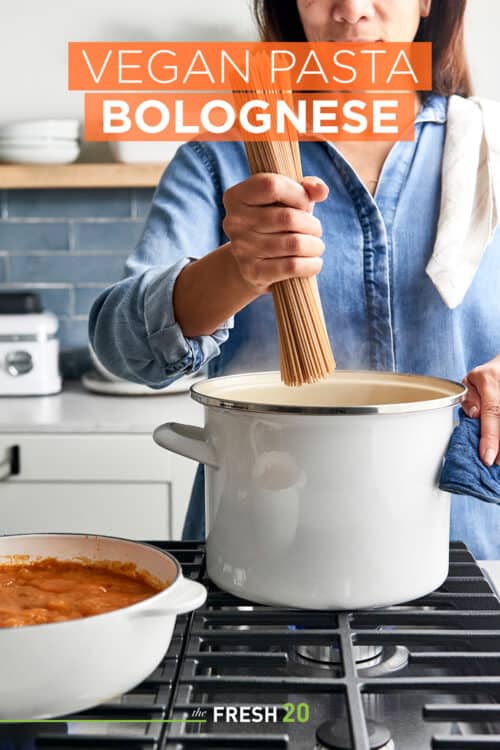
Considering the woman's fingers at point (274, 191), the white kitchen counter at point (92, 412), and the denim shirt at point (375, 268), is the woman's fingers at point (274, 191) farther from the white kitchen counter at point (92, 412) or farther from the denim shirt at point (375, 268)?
the white kitchen counter at point (92, 412)

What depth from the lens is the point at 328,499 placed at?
63 centimetres

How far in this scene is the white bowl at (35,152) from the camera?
A: 2.20 metres

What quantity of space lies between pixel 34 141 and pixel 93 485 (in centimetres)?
86

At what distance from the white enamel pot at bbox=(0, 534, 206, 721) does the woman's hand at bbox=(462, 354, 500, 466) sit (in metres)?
0.28

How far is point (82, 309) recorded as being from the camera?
2461 millimetres

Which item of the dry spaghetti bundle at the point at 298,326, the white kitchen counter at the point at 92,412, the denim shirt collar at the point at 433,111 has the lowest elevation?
the white kitchen counter at the point at 92,412

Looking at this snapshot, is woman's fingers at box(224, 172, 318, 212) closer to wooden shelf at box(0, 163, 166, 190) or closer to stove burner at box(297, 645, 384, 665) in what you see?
stove burner at box(297, 645, 384, 665)

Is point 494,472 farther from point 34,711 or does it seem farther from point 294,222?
point 34,711

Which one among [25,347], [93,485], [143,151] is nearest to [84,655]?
[93,485]

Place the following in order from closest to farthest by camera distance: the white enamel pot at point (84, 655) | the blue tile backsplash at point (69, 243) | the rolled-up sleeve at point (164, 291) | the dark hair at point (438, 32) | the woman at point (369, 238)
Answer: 1. the white enamel pot at point (84, 655)
2. the rolled-up sleeve at point (164, 291)
3. the woman at point (369, 238)
4. the dark hair at point (438, 32)
5. the blue tile backsplash at point (69, 243)

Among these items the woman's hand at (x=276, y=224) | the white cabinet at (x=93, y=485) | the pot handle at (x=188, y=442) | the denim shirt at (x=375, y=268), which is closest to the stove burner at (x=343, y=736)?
the pot handle at (x=188, y=442)

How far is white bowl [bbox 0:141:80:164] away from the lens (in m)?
2.20

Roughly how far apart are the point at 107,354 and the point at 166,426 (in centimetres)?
27

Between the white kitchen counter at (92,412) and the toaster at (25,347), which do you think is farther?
the toaster at (25,347)
